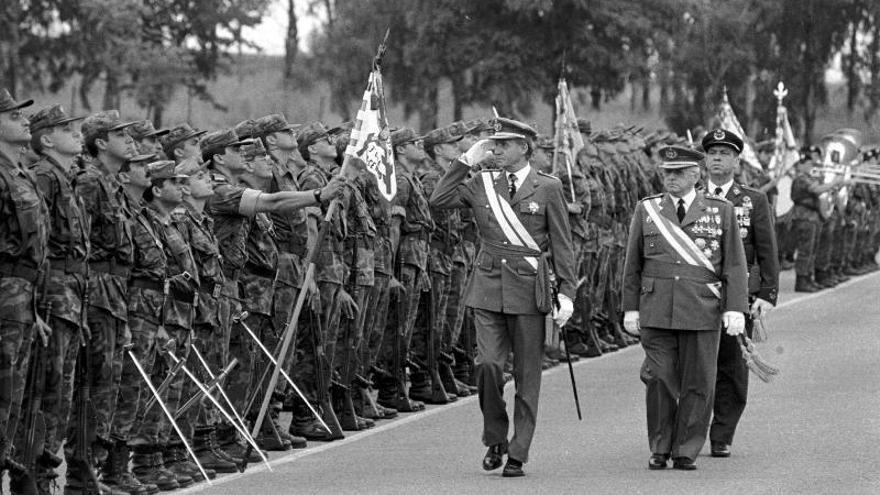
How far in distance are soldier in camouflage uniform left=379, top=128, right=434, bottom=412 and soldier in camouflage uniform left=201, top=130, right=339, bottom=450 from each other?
2.76m

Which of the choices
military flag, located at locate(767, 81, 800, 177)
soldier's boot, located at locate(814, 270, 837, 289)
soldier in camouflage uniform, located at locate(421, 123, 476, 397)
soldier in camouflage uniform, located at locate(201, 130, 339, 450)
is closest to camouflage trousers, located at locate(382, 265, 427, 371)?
soldier in camouflage uniform, located at locate(421, 123, 476, 397)

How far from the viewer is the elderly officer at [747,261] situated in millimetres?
13312

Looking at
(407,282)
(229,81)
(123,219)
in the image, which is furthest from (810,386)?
(229,81)

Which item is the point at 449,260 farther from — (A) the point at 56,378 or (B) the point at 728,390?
(A) the point at 56,378

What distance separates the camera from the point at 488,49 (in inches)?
1909

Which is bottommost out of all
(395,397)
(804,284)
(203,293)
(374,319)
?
(804,284)

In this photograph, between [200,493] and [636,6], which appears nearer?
[200,493]

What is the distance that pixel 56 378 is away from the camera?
11.0m

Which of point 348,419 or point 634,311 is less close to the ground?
point 634,311

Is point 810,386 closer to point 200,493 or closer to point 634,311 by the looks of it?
point 634,311

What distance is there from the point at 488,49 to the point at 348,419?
34.1 m

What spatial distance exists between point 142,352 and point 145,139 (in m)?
1.75

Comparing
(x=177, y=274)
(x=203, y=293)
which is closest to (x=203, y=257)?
(x=203, y=293)

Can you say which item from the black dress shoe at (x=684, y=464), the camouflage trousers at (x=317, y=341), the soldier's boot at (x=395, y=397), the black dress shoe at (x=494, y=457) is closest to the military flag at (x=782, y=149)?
the soldier's boot at (x=395, y=397)
